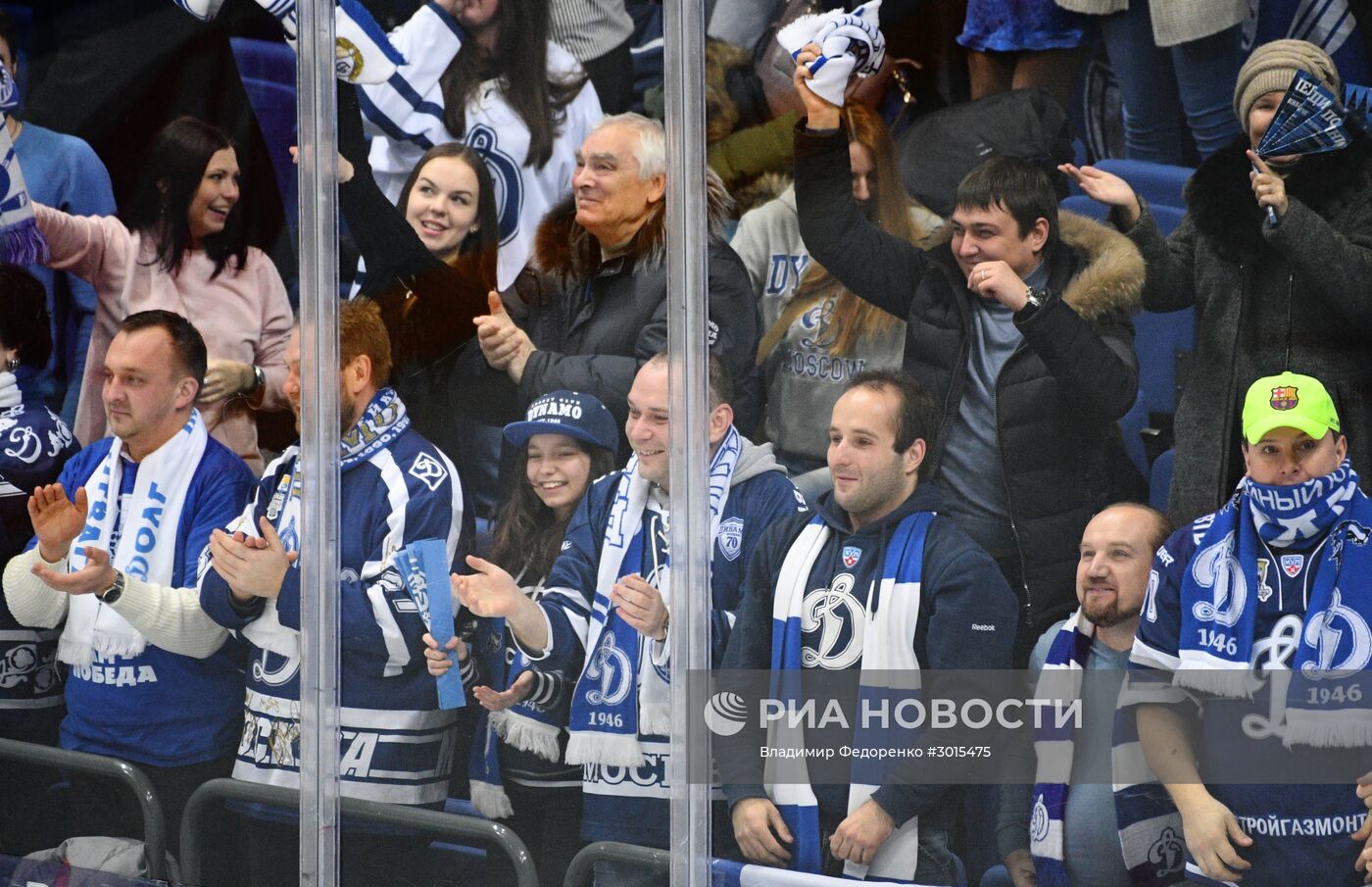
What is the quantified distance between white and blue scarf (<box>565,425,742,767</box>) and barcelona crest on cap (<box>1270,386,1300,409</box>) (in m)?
1.02

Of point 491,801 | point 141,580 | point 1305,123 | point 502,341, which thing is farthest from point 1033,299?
point 141,580

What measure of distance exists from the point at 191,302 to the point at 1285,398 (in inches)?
87.8

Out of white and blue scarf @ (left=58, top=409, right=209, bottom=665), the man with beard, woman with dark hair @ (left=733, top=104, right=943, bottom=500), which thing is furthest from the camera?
white and blue scarf @ (left=58, top=409, right=209, bottom=665)

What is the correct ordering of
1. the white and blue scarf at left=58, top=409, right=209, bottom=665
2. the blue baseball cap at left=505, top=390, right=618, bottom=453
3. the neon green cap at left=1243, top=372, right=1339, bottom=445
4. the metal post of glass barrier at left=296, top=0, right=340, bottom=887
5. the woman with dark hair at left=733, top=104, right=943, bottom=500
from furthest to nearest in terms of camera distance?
1. the white and blue scarf at left=58, top=409, right=209, bottom=665
2. the metal post of glass barrier at left=296, top=0, right=340, bottom=887
3. the blue baseball cap at left=505, top=390, right=618, bottom=453
4. the woman with dark hair at left=733, top=104, right=943, bottom=500
5. the neon green cap at left=1243, top=372, right=1339, bottom=445

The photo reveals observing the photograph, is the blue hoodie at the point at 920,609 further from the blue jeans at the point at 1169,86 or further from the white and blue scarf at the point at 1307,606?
the blue jeans at the point at 1169,86

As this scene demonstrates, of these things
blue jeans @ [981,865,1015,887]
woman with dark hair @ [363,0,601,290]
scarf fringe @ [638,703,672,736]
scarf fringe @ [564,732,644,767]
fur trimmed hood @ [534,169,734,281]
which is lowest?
blue jeans @ [981,865,1015,887]

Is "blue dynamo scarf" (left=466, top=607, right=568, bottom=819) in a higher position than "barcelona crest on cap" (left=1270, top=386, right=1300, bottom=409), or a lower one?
lower

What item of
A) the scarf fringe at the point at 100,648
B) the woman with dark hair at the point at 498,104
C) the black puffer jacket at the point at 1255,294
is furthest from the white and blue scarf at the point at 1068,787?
the scarf fringe at the point at 100,648

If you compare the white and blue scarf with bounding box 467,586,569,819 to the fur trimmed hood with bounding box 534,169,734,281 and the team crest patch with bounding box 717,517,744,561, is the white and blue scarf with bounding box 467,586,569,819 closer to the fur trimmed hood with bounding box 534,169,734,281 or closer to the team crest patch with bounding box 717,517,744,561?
the team crest patch with bounding box 717,517,744,561

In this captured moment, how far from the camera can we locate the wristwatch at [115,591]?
2.81 meters

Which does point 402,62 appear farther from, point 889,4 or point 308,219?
point 889,4

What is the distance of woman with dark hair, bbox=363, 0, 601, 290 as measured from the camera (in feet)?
8.41

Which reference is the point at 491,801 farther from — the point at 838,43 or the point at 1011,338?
the point at 838,43

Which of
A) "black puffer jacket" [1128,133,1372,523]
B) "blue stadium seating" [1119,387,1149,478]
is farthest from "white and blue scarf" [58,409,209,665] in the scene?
"black puffer jacket" [1128,133,1372,523]
